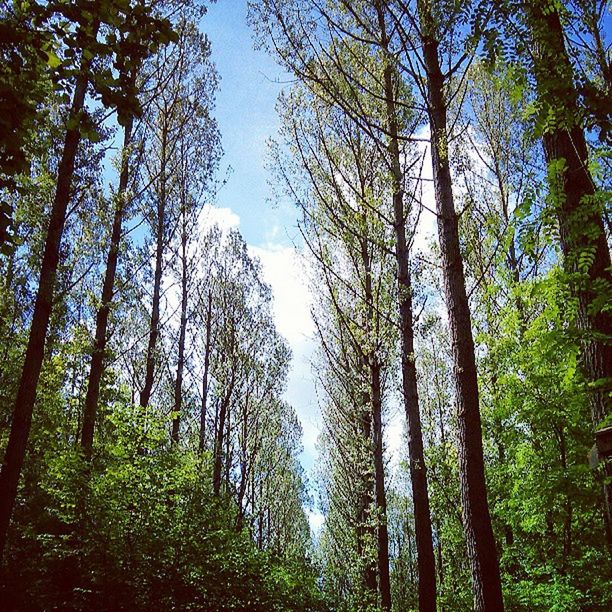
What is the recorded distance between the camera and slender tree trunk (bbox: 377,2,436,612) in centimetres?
696

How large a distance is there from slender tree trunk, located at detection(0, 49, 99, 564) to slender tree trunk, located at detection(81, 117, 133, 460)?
2.40m

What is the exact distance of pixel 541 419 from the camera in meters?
6.62

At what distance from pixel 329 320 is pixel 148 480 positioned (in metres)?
7.38

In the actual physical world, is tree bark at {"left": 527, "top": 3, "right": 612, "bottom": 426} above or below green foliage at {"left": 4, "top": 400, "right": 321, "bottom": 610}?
above

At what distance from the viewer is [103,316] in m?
9.25

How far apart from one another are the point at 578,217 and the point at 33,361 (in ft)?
18.2

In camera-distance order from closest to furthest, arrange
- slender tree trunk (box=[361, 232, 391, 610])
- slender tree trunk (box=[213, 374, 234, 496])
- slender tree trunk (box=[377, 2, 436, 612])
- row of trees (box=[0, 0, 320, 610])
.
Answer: row of trees (box=[0, 0, 320, 610])
slender tree trunk (box=[377, 2, 436, 612])
slender tree trunk (box=[361, 232, 391, 610])
slender tree trunk (box=[213, 374, 234, 496])

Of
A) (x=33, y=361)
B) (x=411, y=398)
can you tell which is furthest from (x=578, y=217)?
(x=33, y=361)

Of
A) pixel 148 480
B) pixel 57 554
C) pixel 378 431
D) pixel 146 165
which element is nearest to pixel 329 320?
pixel 378 431

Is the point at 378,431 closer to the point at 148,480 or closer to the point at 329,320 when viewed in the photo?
the point at 329,320

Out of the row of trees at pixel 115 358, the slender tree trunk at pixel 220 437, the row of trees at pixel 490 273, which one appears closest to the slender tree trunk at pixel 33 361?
the row of trees at pixel 115 358

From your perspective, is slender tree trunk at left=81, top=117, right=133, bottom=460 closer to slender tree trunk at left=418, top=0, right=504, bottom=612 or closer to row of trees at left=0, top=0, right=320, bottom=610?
row of trees at left=0, top=0, right=320, bottom=610

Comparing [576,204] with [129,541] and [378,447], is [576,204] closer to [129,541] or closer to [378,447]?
[129,541]

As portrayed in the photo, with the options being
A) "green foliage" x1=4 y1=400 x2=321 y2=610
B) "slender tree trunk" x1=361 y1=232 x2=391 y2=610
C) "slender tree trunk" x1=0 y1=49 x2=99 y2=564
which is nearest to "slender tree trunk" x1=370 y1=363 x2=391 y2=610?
"slender tree trunk" x1=361 y1=232 x2=391 y2=610
